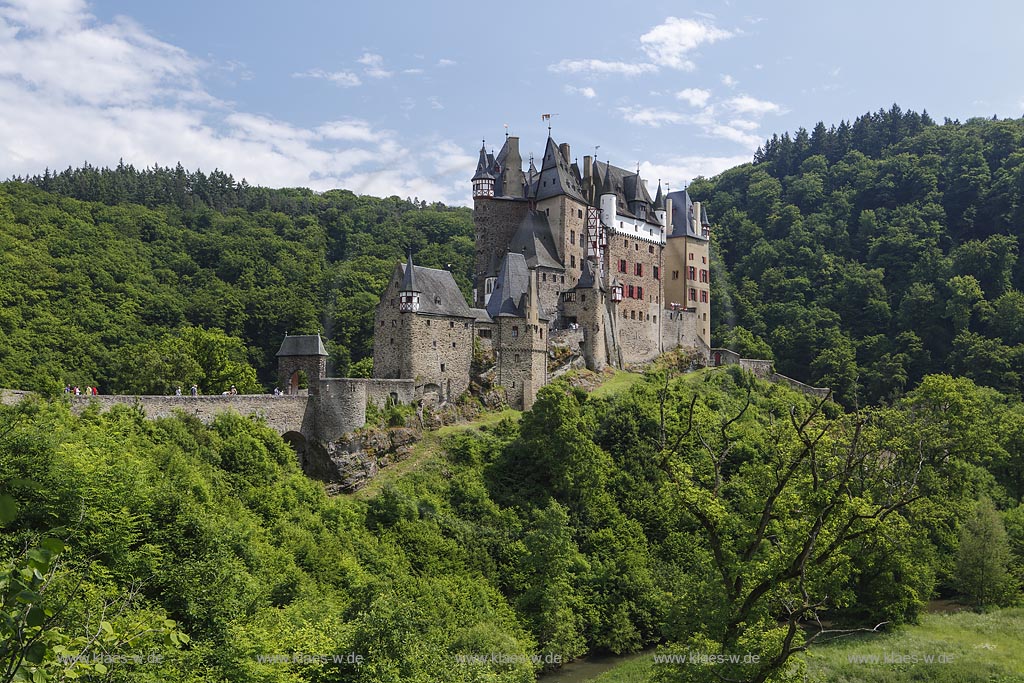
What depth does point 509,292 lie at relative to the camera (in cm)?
4703

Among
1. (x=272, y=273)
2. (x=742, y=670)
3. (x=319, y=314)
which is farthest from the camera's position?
(x=272, y=273)

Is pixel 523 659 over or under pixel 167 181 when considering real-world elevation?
under

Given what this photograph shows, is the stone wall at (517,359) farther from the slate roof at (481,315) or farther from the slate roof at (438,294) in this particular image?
→ the slate roof at (438,294)

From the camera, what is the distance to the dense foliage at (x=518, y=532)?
17.4 metres

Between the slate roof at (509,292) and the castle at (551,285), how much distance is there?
0.07m

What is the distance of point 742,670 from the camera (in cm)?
1775

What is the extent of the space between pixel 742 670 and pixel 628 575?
20.3 meters

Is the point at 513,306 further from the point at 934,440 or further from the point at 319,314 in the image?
the point at 319,314

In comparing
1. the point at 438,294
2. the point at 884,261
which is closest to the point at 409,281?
the point at 438,294

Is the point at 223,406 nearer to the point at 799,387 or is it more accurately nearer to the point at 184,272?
the point at 799,387

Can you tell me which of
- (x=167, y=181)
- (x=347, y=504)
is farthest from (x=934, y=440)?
(x=167, y=181)

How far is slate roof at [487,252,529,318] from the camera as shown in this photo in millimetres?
46594
